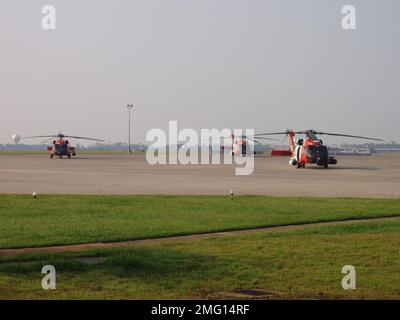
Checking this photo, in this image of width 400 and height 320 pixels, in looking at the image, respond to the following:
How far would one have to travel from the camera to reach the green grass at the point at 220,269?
9.96 metres

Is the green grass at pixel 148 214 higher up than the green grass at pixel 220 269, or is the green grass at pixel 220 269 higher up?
the green grass at pixel 148 214

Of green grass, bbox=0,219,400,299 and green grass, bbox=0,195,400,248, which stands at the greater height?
green grass, bbox=0,195,400,248

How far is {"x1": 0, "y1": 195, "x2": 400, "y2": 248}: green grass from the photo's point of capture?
52.3ft

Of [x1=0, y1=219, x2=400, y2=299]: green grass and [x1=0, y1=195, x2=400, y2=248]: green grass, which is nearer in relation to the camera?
[x1=0, y1=219, x2=400, y2=299]: green grass

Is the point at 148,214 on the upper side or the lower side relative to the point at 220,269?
upper

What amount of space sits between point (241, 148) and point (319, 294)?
84.7m

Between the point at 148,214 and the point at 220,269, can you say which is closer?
the point at 220,269

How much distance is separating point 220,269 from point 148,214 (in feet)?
26.3

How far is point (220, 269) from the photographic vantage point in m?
11.8

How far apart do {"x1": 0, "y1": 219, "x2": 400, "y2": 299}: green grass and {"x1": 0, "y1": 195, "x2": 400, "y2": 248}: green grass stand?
6.29 ft

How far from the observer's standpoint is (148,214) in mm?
19578

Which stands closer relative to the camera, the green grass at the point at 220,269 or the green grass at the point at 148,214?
Result: the green grass at the point at 220,269

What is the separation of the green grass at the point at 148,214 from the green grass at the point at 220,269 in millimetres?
1919
